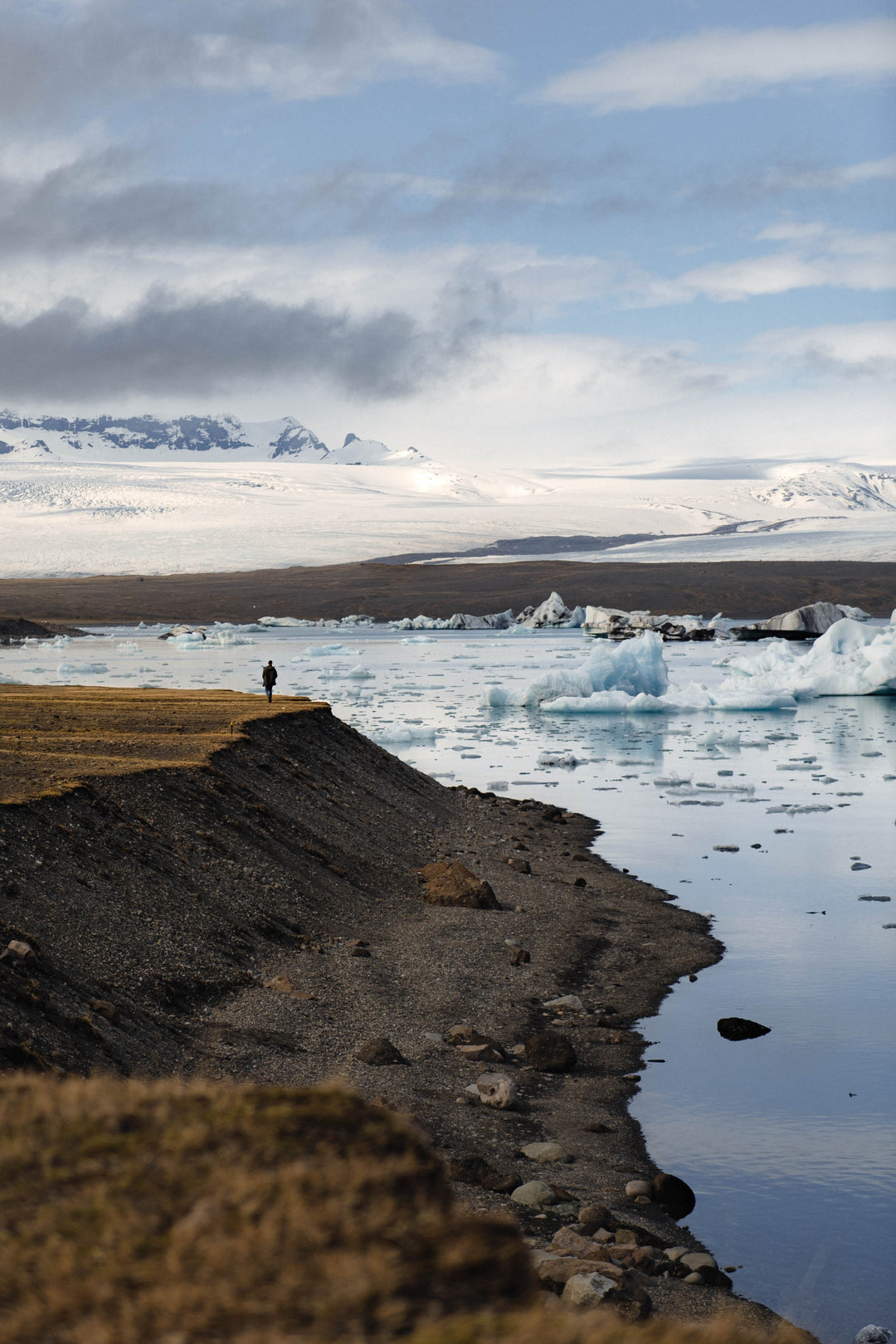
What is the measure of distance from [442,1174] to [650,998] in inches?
332

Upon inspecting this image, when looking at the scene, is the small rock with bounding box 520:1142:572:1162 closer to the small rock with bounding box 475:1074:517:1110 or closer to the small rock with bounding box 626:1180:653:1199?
the small rock with bounding box 626:1180:653:1199

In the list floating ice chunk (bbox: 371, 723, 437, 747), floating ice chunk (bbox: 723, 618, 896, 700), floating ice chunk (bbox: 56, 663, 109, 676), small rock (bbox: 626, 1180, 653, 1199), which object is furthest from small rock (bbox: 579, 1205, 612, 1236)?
floating ice chunk (bbox: 56, 663, 109, 676)

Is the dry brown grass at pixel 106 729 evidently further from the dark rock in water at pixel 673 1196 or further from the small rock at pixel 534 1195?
the dark rock in water at pixel 673 1196

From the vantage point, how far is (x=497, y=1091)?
25.0 ft

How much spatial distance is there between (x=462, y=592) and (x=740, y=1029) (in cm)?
11019

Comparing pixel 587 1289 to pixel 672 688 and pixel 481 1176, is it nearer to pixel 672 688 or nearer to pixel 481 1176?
pixel 481 1176

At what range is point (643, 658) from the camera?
38250 mm

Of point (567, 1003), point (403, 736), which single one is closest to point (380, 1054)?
point (567, 1003)

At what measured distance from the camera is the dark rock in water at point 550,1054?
27.5 feet

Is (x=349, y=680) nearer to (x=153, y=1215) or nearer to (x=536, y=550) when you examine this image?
(x=153, y=1215)

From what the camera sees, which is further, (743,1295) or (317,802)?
(317,802)

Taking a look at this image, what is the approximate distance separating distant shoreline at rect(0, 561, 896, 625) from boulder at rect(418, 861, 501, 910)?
304 ft

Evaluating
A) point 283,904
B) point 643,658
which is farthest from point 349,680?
point 283,904

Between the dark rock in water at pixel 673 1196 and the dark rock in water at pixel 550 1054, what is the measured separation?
188 cm
